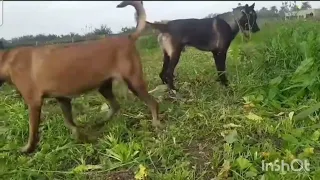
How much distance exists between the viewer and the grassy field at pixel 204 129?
4320 mm

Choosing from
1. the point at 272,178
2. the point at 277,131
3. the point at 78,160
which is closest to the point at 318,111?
the point at 277,131

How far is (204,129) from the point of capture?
4.91 meters

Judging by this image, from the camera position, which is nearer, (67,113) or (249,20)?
(67,113)

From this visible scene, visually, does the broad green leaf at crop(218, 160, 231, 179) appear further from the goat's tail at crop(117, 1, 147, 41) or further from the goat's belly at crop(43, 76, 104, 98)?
the goat's tail at crop(117, 1, 147, 41)

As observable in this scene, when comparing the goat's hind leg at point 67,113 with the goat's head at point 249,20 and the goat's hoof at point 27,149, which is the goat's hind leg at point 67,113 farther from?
the goat's head at point 249,20

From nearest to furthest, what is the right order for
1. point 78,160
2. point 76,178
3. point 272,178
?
point 272,178 < point 76,178 < point 78,160

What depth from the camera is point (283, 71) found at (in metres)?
5.84

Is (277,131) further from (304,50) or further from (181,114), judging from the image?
(304,50)

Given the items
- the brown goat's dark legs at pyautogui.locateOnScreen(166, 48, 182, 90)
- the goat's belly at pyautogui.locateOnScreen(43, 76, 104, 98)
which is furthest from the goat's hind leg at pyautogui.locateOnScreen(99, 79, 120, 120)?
the brown goat's dark legs at pyautogui.locateOnScreen(166, 48, 182, 90)

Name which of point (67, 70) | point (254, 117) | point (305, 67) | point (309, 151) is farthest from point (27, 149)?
point (305, 67)

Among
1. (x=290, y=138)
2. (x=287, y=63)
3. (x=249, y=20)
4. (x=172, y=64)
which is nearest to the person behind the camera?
(x=290, y=138)

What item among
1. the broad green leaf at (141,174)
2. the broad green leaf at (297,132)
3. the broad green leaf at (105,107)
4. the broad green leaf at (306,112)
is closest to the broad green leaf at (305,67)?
the broad green leaf at (306,112)

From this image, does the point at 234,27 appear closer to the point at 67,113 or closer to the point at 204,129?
the point at 204,129

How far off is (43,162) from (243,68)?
2911 millimetres
